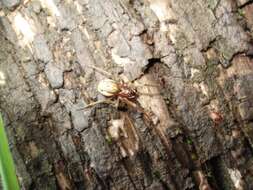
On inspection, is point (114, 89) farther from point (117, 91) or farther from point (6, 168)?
point (6, 168)

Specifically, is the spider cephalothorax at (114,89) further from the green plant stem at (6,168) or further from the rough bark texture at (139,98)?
the green plant stem at (6,168)

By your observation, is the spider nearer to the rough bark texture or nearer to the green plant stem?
the rough bark texture

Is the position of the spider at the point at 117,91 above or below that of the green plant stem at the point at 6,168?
above

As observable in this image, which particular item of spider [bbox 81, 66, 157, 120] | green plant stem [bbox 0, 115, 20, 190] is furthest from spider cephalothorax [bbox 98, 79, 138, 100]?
green plant stem [bbox 0, 115, 20, 190]

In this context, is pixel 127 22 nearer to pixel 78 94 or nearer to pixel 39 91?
pixel 78 94

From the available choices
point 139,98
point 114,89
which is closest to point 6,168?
point 114,89

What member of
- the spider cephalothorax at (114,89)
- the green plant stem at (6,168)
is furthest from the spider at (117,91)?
the green plant stem at (6,168)
